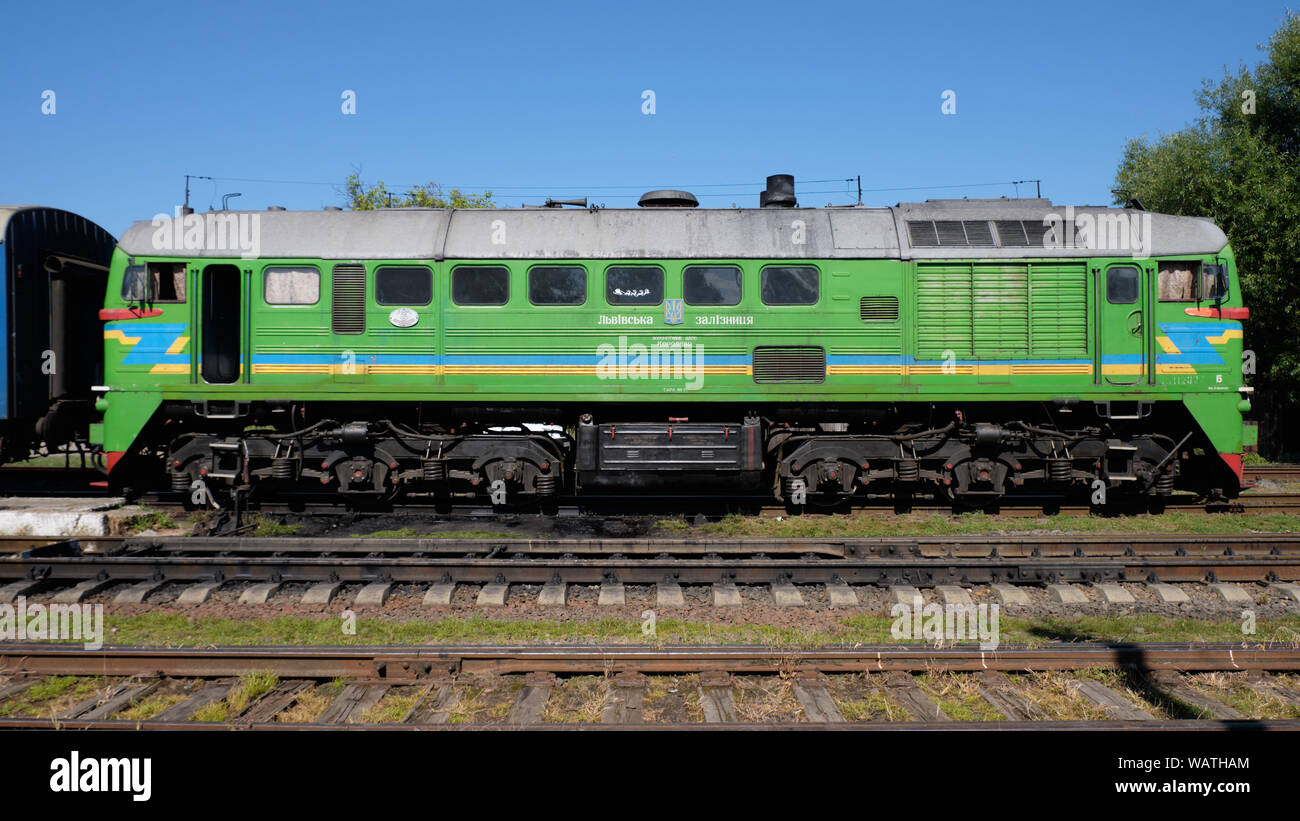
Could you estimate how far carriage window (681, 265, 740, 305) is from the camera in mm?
11961

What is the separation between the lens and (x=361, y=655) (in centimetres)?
638

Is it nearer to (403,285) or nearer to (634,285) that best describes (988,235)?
(634,285)

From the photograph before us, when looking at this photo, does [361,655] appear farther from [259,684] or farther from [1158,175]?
[1158,175]

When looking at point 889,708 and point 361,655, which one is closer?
point 889,708

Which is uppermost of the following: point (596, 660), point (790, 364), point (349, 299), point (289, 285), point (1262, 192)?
point (1262, 192)

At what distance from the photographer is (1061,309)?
12.0 m

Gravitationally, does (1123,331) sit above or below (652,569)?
above

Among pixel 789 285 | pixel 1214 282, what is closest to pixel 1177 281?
pixel 1214 282

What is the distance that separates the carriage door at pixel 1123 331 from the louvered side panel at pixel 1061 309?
26 centimetres

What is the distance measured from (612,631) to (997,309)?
788 centimetres
